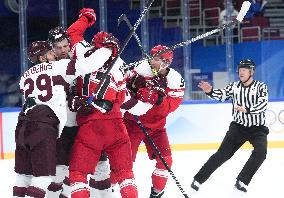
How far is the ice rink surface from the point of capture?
4570mm

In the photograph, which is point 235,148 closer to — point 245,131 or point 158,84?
point 245,131

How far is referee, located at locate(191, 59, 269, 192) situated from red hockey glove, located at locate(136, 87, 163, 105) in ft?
2.95

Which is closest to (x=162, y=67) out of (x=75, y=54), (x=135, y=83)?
(x=135, y=83)

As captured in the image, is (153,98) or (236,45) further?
(236,45)

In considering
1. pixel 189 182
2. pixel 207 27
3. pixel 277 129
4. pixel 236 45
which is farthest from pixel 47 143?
pixel 207 27

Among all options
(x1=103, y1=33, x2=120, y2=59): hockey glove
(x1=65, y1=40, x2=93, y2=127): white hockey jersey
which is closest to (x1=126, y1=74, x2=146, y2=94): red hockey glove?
(x1=65, y1=40, x2=93, y2=127): white hockey jersey

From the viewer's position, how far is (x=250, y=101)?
15.5ft

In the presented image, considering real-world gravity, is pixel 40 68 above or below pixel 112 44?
below

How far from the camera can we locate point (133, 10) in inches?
345

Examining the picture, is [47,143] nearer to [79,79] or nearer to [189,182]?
[79,79]

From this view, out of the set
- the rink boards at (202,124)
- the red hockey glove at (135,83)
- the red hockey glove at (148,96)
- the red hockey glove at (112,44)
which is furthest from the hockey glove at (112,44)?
the rink boards at (202,124)

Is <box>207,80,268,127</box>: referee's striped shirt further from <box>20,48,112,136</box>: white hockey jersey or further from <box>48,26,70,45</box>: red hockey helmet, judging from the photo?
<box>20,48,112,136</box>: white hockey jersey

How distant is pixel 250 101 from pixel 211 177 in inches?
32.9

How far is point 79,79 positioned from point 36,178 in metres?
0.56
